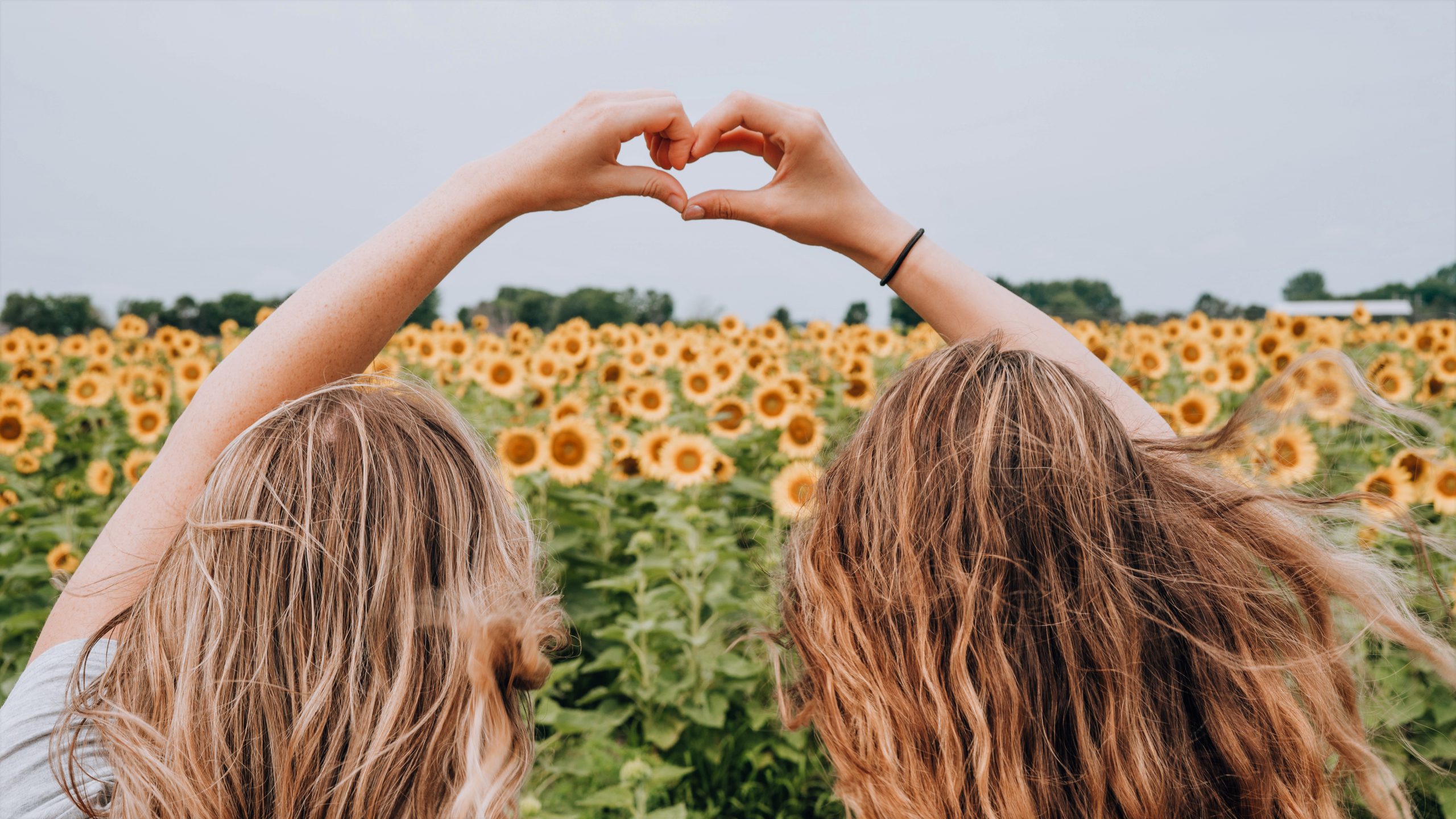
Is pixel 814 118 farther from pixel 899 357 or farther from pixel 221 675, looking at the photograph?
pixel 899 357

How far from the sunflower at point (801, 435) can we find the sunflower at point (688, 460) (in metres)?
0.80

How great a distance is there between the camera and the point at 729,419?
555 centimetres

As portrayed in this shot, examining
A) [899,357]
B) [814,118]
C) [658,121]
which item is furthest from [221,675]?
[899,357]

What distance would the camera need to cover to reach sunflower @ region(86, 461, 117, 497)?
17.0 ft

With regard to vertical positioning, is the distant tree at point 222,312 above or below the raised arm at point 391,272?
below

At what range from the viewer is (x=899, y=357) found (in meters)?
9.60

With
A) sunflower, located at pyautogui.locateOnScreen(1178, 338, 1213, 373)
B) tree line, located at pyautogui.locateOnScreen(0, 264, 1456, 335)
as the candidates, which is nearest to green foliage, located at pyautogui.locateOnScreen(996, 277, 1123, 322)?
tree line, located at pyautogui.locateOnScreen(0, 264, 1456, 335)

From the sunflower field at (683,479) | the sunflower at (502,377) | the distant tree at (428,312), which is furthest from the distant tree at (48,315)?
the sunflower at (502,377)

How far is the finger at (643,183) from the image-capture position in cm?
160

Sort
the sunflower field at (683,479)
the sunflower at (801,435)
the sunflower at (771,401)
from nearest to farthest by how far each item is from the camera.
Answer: the sunflower field at (683,479) < the sunflower at (801,435) < the sunflower at (771,401)

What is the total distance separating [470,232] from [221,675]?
86cm

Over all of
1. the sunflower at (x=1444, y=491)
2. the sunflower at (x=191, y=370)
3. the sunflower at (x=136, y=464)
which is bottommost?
the sunflower at (x=191, y=370)

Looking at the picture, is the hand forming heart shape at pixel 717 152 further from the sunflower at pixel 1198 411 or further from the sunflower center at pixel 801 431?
the sunflower at pixel 1198 411

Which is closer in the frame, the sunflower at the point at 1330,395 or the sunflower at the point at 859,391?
the sunflower at the point at 1330,395
